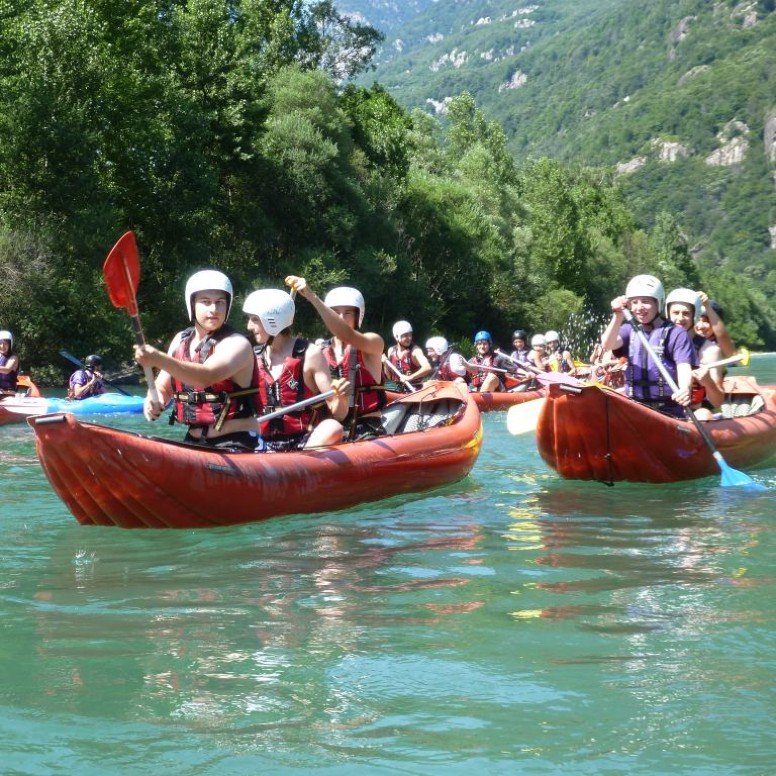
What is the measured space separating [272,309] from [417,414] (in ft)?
13.6

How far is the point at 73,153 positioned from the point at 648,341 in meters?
20.3

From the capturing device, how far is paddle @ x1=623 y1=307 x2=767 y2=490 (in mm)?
9469

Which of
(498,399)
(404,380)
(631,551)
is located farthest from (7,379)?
(631,551)

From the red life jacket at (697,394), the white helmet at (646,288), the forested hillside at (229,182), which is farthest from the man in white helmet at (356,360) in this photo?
the forested hillside at (229,182)

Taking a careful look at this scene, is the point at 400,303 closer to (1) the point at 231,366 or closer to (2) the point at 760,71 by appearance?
(1) the point at 231,366

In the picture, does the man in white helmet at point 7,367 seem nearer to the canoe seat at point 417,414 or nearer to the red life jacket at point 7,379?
the red life jacket at point 7,379

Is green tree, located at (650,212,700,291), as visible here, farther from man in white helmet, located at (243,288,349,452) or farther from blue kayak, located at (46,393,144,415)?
man in white helmet, located at (243,288,349,452)

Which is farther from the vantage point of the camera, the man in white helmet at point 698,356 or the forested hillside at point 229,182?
the forested hillside at point 229,182

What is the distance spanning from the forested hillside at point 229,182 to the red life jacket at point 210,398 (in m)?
20.1

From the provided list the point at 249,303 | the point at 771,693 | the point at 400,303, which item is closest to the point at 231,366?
the point at 249,303

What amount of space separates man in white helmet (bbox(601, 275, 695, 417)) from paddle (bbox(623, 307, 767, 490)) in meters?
0.06

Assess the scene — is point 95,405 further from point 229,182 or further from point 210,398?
point 229,182

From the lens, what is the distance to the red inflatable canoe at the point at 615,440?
9.16 meters

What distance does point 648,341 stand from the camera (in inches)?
386
